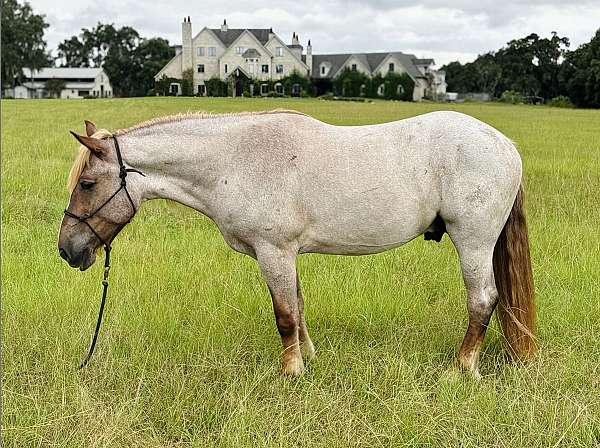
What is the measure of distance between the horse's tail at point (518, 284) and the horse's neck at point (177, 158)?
2.05 m

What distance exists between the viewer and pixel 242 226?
3.62 meters

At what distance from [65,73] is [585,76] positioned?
45.2 meters

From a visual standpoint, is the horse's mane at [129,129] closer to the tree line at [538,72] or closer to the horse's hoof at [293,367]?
the horse's hoof at [293,367]

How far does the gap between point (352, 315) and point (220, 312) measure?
106 cm

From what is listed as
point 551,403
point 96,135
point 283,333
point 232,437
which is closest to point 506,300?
point 551,403

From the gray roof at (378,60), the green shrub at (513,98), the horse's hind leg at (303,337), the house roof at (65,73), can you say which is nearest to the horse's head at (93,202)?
the horse's hind leg at (303,337)

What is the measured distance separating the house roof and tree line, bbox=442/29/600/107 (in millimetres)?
41830

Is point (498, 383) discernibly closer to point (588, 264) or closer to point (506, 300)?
point (506, 300)

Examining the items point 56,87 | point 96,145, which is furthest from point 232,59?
point 56,87

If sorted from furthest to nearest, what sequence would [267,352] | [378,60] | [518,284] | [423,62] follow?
[423,62], [378,60], [267,352], [518,284]

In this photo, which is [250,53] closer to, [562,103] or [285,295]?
[285,295]

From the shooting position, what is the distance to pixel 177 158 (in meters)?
3.66

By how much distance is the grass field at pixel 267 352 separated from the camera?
318 centimetres

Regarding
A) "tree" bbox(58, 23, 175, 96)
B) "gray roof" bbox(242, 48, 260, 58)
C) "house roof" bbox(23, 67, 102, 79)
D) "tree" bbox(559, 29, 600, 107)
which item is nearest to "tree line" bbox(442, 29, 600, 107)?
"tree" bbox(559, 29, 600, 107)
